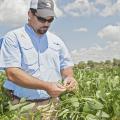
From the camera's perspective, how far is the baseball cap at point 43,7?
4.59 metres

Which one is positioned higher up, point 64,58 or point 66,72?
point 64,58

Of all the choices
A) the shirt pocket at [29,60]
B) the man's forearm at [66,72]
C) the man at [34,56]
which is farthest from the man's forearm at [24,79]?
the man's forearm at [66,72]

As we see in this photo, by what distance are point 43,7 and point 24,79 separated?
766mm

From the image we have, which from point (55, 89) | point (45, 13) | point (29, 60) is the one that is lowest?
point (55, 89)

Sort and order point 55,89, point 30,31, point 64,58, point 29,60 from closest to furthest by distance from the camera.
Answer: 1. point 55,89
2. point 29,60
3. point 30,31
4. point 64,58

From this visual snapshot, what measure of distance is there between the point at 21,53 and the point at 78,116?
1.29 m

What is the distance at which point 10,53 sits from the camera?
4.57m

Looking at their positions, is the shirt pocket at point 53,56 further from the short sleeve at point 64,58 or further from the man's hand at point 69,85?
the man's hand at point 69,85

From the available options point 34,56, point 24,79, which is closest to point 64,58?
point 34,56

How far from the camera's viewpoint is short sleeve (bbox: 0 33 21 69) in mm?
4547

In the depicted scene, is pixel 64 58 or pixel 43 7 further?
pixel 64 58

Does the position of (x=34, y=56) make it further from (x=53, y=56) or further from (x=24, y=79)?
(x=24, y=79)

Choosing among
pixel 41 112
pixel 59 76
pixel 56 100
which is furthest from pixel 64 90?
pixel 59 76

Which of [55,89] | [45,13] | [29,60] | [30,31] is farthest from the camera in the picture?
[30,31]
